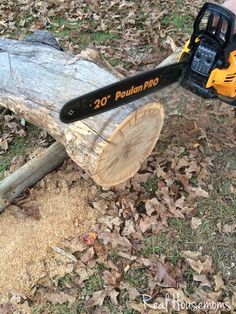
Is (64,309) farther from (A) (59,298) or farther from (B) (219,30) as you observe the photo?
(B) (219,30)

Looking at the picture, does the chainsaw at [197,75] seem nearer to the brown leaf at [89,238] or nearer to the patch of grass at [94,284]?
the brown leaf at [89,238]

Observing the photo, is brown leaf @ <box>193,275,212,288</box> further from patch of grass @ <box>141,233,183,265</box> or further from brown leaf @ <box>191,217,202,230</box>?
brown leaf @ <box>191,217,202,230</box>

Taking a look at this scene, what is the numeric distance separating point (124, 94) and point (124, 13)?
363 cm

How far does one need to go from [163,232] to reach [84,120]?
3.94 feet

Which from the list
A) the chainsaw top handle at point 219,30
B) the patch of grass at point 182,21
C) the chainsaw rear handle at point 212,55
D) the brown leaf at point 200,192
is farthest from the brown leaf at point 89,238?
the patch of grass at point 182,21

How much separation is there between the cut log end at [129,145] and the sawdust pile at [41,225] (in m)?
0.55

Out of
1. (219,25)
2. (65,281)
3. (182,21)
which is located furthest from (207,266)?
(182,21)

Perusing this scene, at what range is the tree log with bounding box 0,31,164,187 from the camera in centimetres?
301

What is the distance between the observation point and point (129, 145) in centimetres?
320

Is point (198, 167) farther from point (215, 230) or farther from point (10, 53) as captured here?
point (10, 53)

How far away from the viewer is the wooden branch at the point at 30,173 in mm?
3611

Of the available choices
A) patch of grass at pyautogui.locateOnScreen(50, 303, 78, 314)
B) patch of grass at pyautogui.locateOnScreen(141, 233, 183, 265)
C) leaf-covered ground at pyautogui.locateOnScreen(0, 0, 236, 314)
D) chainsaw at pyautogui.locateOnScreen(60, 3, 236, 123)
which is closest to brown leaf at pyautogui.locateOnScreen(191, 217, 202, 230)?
leaf-covered ground at pyautogui.locateOnScreen(0, 0, 236, 314)

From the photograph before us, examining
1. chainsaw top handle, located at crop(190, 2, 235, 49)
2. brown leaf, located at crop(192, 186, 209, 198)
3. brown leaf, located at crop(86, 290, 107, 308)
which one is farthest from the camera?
brown leaf, located at crop(192, 186, 209, 198)

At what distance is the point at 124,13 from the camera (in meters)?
6.16
